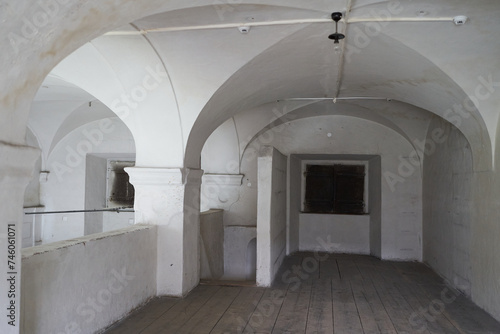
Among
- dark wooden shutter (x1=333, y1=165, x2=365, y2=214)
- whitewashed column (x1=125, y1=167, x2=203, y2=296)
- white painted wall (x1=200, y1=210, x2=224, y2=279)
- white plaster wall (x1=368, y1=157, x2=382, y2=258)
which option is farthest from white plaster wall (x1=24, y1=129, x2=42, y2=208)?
white plaster wall (x1=368, y1=157, x2=382, y2=258)

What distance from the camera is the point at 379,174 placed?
923 centimetres

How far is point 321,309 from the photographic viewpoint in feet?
17.1

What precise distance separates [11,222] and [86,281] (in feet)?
5.15

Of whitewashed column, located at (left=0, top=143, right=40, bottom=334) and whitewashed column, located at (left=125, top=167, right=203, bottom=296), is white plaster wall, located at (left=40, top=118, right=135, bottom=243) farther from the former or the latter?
whitewashed column, located at (left=0, top=143, right=40, bottom=334)

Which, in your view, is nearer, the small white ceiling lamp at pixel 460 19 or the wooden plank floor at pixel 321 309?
the small white ceiling lamp at pixel 460 19

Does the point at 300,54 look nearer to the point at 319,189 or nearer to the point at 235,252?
the point at 235,252

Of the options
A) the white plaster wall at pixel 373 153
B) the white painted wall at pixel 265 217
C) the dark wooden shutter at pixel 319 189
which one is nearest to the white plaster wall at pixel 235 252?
the white plaster wall at pixel 373 153

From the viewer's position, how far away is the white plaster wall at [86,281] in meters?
3.17

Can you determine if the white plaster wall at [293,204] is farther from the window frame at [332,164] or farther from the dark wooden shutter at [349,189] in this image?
the dark wooden shutter at [349,189]

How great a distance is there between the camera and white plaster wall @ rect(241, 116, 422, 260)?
8.92 meters

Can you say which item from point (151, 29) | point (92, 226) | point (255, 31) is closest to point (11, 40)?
point (151, 29)

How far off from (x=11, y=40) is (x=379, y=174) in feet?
26.3

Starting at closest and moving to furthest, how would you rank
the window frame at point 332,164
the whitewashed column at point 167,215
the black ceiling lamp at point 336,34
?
the black ceiling lamp at point 336,34, the whitewashed column at point 167,215, the window frame at point 332,164

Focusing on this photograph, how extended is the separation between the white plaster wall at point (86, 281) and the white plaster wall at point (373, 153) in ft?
15.0
